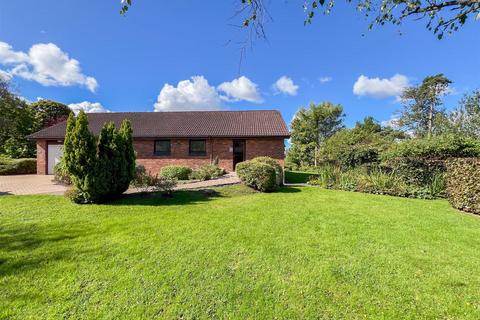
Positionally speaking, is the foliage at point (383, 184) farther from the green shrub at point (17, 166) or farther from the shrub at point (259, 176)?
the green shrub at point (17, 166)

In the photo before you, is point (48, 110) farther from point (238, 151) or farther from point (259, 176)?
point (259, 176)

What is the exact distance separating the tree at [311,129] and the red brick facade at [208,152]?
15093 millimetres

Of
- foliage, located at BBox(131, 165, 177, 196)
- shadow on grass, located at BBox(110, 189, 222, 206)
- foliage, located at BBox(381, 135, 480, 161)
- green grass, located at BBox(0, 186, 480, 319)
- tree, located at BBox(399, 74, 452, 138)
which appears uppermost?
tree, located at BBox(399, 74, 452, 138)

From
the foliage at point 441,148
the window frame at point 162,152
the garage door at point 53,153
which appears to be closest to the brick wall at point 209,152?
the window frame at point 162,152

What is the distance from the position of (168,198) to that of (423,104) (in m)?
31.6

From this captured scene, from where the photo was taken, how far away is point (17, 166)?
16.1 meters

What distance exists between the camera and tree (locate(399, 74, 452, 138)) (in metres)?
25.6

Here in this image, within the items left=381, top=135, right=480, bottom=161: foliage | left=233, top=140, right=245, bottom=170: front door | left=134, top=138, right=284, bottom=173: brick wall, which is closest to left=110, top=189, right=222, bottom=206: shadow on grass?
left=134, top=138, right=284, bottom=173: brick wall

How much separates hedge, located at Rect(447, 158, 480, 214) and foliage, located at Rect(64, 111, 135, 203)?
10458 millimetres

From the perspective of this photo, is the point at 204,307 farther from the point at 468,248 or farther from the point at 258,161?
the point at 258,161

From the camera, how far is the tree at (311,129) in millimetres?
29188

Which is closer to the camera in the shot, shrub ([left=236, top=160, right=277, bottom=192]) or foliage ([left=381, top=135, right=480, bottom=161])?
foliage ([left=381, top=135, right=480, bottom=161])

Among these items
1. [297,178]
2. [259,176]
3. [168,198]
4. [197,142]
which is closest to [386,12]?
[259,176]

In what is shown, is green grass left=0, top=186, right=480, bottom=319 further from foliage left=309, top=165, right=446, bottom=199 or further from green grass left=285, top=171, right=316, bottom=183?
green grass left=285, top=171, right=316, bottom=183
